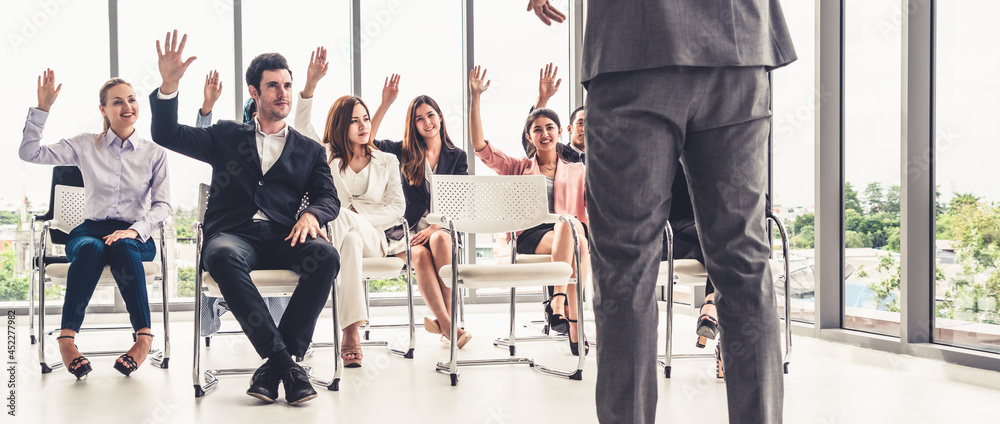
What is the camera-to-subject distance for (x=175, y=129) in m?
2.53

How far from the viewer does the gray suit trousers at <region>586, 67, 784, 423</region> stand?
1183mm

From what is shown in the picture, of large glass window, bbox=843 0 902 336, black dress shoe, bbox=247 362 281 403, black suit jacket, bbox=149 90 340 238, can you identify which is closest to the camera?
black dress shoe, bbox=247 362 281 403

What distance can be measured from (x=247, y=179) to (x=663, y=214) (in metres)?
1.90

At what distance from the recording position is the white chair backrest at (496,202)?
3.20m

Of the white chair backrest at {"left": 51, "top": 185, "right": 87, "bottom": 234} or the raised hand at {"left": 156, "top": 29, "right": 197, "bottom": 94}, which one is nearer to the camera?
the raised hand at {"left": 156, "top": 29, "right": 197, "bottom": 94}

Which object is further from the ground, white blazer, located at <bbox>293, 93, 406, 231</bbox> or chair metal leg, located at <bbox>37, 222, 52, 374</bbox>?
white blazer, located at <bbox>293, 93, 406, 231</bbox>

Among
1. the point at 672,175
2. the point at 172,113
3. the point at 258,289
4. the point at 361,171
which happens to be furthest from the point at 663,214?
the point at 361,171

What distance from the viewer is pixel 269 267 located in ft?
8.52

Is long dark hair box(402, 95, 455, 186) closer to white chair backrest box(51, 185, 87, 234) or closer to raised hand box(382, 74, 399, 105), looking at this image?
raised hand box(382, 74, 399, 105)

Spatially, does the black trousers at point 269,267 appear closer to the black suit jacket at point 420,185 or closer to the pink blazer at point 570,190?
the black suit jacket at point 420,185

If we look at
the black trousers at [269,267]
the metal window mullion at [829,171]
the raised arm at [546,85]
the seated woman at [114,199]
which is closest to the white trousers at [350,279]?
the black trousers at [269,267]

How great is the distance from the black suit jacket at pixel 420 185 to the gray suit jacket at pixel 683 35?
2.77 meters

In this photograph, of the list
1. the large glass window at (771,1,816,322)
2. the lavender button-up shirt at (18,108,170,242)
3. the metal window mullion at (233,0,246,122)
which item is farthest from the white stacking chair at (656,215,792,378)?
the metal window mullion at (233,0,246,122)

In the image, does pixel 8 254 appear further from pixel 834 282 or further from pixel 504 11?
pixel 834 282
